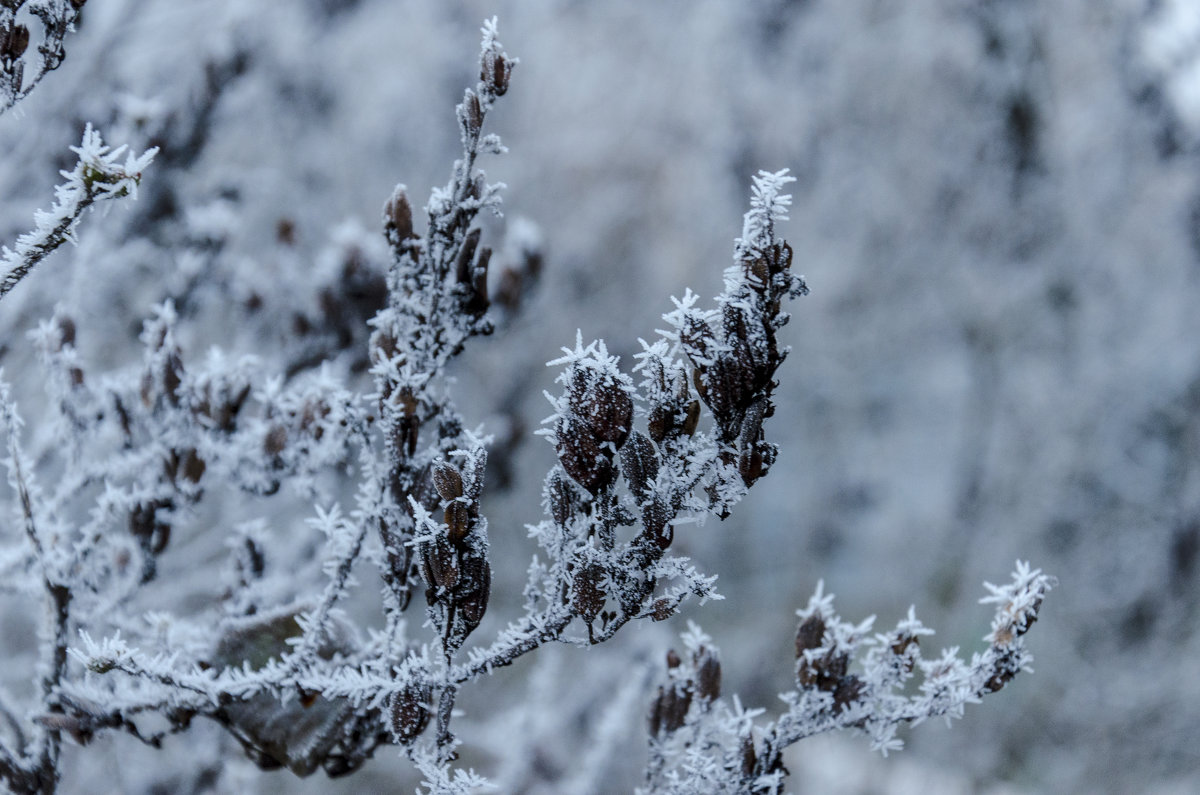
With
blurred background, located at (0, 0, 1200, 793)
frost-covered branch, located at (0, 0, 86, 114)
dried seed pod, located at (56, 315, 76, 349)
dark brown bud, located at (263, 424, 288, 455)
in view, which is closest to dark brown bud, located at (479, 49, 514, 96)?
frost-covered branch, located at (0, 0, 86, 114)

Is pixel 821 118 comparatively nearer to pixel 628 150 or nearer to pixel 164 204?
pixel 628 150

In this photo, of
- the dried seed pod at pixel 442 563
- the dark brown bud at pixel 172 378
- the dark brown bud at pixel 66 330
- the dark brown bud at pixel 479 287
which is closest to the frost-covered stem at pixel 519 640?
the dried seed pod at pixel 442 563

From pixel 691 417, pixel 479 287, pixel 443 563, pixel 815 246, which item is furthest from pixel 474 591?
pixel 815 246

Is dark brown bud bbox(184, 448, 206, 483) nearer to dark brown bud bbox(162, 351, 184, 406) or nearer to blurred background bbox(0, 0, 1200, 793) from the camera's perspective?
dark brown bud bbox(162, 351, 184, 406)

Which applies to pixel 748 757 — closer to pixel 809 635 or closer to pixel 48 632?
pixel 809 635

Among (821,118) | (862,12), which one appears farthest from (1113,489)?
(862,12)
